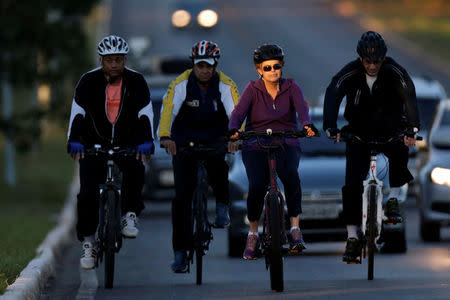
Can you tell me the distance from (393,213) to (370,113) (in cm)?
85

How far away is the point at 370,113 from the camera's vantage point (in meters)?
12.2

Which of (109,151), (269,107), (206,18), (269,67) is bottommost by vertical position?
(109,151)

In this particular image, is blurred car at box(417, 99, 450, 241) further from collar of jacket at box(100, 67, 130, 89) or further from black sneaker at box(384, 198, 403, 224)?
collar of jacket at box(100, 67, 130, 89)

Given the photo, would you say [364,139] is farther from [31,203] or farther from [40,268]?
[31,203]

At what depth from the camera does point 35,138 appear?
89.4ft

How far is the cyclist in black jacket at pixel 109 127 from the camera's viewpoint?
39.7 ft

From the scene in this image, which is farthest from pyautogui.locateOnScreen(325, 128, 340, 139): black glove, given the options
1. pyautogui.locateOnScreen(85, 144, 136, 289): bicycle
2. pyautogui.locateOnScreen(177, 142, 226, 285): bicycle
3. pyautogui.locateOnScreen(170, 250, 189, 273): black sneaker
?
pyautogui.locateOnScreen(170, 250, 189, 273): black sneaker

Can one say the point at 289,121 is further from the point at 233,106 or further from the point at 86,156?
the point at 86,156

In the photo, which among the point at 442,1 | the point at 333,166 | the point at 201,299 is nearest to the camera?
the point at 201,299

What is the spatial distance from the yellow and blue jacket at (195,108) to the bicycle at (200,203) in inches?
3.6

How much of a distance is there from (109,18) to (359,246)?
7175cm

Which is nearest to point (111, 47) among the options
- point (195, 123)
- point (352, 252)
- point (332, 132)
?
point (195, 123)

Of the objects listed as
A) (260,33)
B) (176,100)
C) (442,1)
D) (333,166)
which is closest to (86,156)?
(176,100)

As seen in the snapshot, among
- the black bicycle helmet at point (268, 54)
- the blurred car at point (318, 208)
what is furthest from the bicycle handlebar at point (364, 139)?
the blurred car at point (318, 208)
